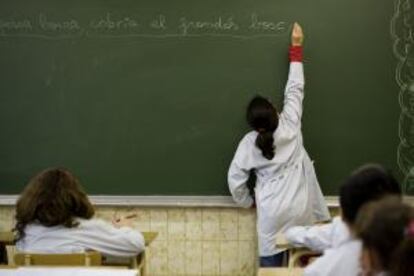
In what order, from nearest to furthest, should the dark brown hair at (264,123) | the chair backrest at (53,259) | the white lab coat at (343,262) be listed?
the white lab coat at (343,262) → the chair backrest at (53,259) → the dark brown hair at (264,123)

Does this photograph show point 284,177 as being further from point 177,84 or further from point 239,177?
point 177,84

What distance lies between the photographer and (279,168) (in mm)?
3977

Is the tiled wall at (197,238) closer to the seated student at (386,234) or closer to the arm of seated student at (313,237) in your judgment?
the arm of seated student at (313,237)

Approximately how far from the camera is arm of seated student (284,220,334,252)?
9.95 feet

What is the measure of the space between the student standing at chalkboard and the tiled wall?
0.30m

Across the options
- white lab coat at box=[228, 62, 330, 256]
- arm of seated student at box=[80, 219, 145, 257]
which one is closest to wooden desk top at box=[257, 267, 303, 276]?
arm of seated student at box=[80, 219, 145, 257]

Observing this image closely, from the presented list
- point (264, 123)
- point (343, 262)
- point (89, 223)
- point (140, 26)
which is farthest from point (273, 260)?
point (343, 262)

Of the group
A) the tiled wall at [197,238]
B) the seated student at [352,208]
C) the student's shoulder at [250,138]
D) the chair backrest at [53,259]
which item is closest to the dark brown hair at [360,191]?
the seated student at [352,208]

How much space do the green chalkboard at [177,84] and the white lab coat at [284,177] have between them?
0.15 m

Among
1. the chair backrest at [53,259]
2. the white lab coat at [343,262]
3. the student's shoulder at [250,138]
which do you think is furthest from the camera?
the student's shoulder at [250,138]

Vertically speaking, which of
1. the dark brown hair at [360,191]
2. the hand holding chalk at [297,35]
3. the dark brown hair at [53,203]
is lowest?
the dark brown hair at [53,203]

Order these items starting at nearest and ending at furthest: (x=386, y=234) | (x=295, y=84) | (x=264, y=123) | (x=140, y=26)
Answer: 1. (x=386, y=234)
2. (x=264, y=123)
3. (x=295, y=84)
4. (x=140, y=26)

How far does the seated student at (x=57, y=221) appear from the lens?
3.02m

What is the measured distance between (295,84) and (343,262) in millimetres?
2018
